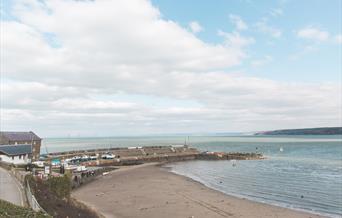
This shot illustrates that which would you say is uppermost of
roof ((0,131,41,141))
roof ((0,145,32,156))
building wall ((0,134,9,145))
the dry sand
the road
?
roof ((0,131,41,141))

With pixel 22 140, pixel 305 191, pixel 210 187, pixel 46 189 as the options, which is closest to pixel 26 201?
pixel 46 189

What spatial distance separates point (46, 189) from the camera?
2909cm

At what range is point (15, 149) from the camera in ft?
194

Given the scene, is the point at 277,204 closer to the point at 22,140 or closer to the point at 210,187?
the point at 210,187

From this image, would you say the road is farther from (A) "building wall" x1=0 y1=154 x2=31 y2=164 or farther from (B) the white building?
(B) the white building

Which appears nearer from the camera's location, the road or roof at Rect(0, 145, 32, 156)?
the road

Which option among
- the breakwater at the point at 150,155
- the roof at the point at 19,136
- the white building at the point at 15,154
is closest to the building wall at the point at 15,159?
the white building at the point at 15,154

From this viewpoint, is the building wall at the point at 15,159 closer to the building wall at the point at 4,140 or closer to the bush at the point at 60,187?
the building wall at the point at 4,140

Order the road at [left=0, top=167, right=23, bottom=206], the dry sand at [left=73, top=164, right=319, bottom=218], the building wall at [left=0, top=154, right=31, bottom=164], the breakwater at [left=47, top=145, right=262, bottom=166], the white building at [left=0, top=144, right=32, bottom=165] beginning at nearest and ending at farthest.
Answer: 1. the road at [left=0, top=167, right=23, bottom=206]
2. the dry sand at [left=73, top=164, right=319, bottom=218]
3. the building wall at [left=0, top=154, right=31, bottom=164]
4. the white building at [left=0, top=144, right=32, bottom=165]
5. the breakwater at [left=47, top=145, right=262, bottom=166]

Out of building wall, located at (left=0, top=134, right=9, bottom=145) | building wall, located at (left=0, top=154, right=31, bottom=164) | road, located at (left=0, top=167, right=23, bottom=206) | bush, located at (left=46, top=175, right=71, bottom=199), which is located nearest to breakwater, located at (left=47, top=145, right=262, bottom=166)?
building wall, located at (left=0, top=134, right=9, bottom=145)

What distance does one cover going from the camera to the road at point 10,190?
75.0 ft

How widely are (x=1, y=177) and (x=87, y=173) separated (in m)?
20.5

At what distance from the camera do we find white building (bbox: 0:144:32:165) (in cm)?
→ 5522

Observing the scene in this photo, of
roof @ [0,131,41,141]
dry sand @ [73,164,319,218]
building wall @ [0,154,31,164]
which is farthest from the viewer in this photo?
roof @ [0,131,41,141]
